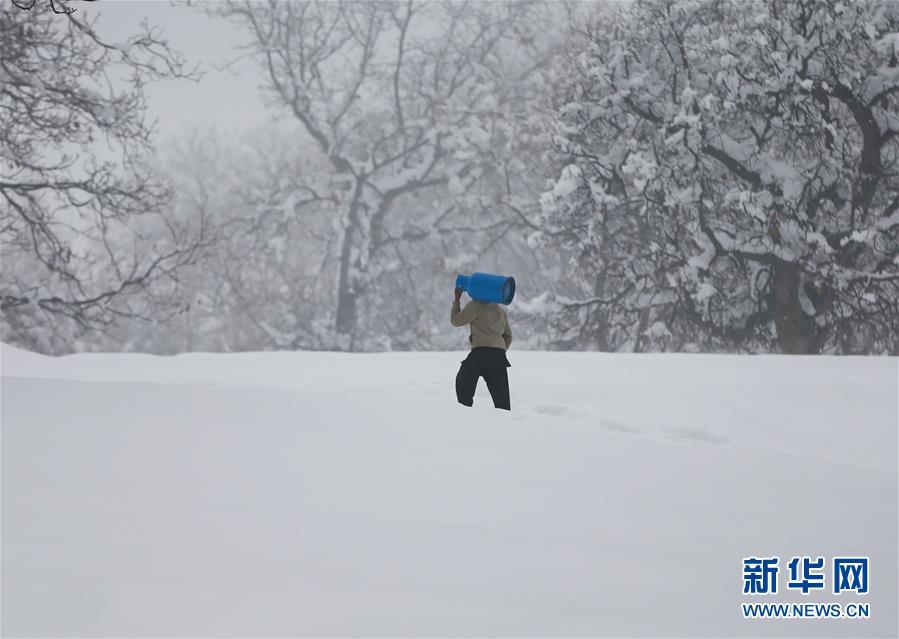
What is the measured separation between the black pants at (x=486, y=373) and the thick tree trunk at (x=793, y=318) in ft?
32.9

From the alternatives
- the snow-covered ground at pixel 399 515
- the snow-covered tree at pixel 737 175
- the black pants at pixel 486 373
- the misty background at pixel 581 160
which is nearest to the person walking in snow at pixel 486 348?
the black pants at pixel 486 373

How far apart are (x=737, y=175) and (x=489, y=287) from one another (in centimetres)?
1112

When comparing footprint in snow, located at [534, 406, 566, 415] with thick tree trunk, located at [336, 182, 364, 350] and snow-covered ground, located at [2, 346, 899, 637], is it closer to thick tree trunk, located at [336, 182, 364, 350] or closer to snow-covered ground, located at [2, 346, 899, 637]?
snow-covered ground, located at [2, 346, 899, 637]

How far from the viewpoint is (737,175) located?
56.1ft

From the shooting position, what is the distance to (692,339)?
18422 millimetres

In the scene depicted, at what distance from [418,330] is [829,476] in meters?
24.4

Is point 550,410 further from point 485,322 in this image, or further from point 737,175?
point 737,175

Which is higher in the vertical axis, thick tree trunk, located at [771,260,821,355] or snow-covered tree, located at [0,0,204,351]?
snow-covered tree, located at [0,0,204,351]

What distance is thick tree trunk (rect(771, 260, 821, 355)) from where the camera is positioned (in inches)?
647

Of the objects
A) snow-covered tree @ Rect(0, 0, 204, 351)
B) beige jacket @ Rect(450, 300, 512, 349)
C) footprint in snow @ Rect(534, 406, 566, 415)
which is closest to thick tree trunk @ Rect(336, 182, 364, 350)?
snow-covered tree @ Rect(0, 0, 204, 351)

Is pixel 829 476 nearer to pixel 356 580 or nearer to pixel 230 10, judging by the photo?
pixel 356 580

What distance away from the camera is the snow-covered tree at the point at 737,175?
51.4 feet

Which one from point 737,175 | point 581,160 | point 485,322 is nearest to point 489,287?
point 485,322

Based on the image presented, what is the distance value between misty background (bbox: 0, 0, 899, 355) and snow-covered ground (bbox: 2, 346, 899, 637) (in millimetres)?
3173
